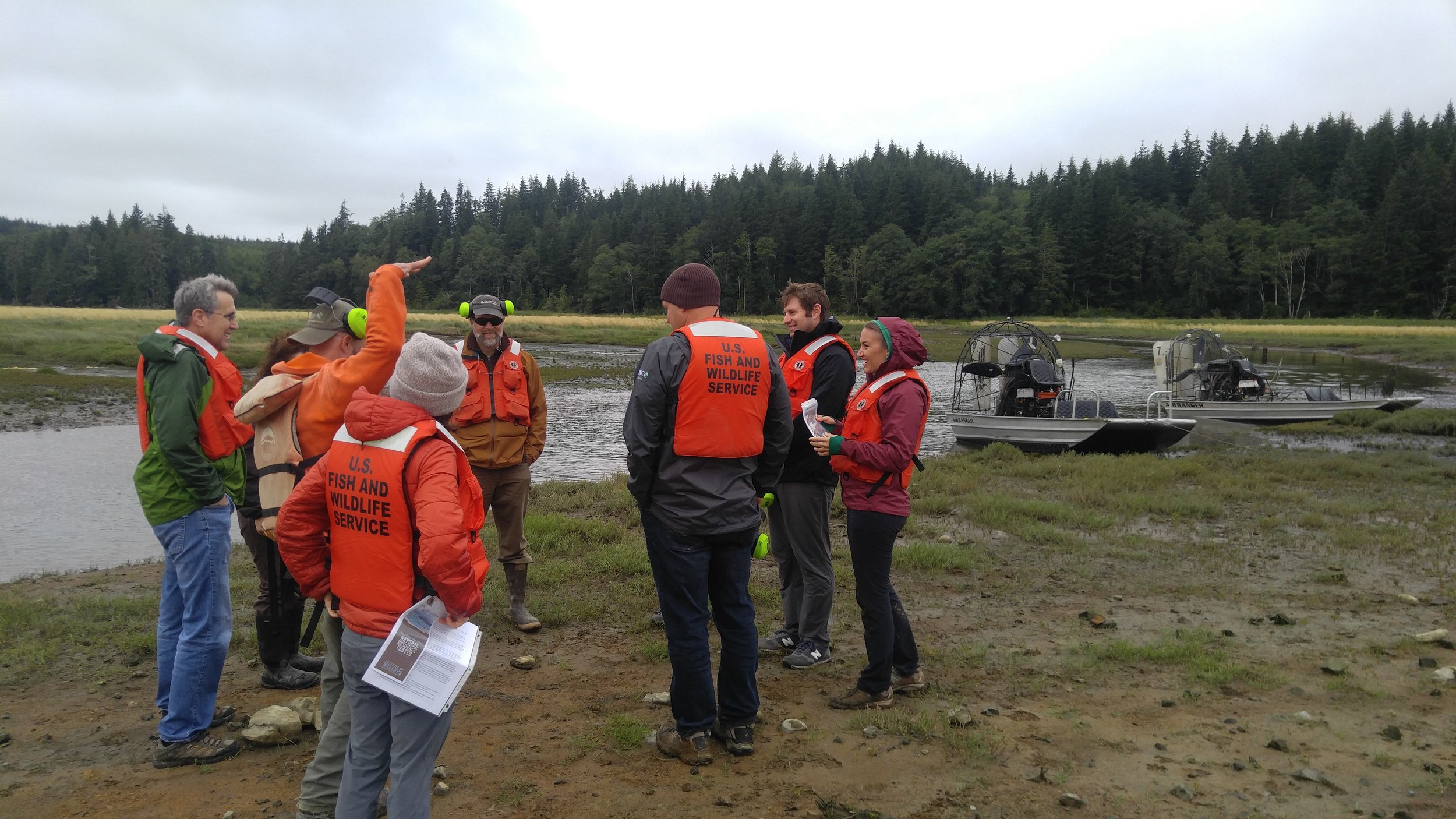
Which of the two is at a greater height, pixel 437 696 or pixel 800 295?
pixel 800 295

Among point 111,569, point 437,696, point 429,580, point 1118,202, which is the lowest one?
point 111,569

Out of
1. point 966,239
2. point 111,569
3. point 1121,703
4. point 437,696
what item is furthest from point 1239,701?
point 966,239

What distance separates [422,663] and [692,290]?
2.18m

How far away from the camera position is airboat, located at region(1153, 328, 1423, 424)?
2080 centimetres

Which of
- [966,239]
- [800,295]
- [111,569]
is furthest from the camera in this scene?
[966,239]

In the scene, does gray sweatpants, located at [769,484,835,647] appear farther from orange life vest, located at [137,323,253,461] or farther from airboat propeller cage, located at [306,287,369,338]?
orange life vest, located at [137,323,253,461]

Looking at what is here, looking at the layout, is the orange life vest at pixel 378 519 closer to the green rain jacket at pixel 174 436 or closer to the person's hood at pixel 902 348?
the green rain jacket at pixel 174 436

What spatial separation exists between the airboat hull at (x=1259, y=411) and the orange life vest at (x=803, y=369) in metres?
A: 18.3

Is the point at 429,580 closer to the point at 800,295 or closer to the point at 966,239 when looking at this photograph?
the point at 800,295

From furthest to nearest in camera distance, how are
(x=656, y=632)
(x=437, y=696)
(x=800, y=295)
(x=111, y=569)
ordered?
(x=111, y=569) → (x=656, y=632) → (x=800, y=295) → (x=437, y=696)

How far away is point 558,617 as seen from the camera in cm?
639

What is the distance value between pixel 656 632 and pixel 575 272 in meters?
119

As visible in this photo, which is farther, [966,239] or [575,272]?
[575,272]

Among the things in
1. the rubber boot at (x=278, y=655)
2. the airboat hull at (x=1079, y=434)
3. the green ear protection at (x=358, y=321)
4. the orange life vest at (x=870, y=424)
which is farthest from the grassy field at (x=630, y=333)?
the orange life vest at (x=870, y=424)
